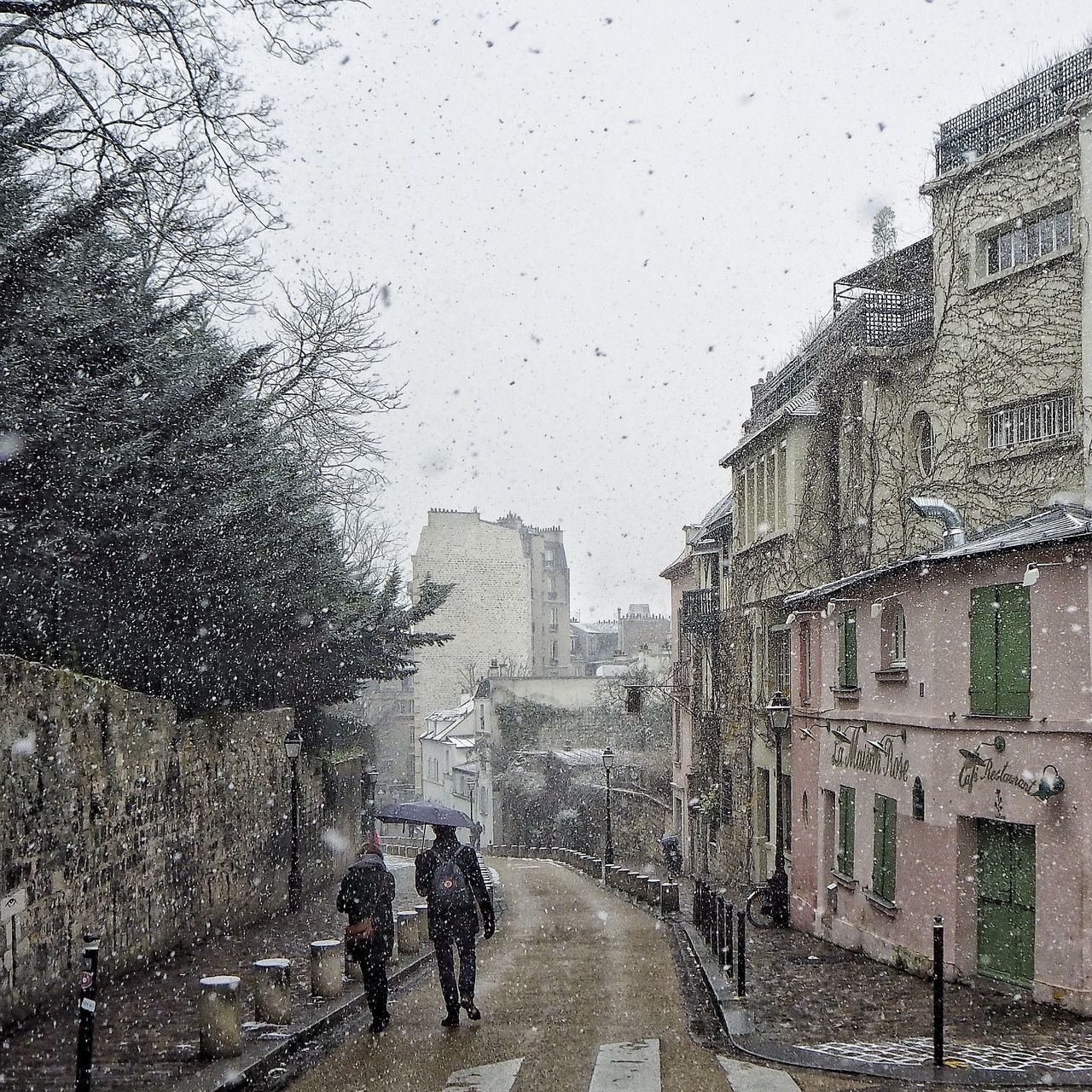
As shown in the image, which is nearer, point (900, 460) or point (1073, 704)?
point (1073, 704)

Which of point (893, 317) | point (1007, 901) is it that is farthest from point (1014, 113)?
point (1007, 901)

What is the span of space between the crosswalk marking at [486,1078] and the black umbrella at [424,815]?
10.5 feet

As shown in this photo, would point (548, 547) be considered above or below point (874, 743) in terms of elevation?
above

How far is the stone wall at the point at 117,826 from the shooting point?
1056 centimetres

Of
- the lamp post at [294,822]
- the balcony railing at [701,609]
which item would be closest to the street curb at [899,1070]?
the lamp post at [294,822]

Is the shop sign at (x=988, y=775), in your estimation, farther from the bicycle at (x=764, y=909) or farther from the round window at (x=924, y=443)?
the round window at (x=924, y=443)

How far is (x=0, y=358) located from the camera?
11.3m

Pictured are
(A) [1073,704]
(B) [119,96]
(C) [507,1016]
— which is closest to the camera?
(C) [507,1016]

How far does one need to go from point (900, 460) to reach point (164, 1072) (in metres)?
17.3

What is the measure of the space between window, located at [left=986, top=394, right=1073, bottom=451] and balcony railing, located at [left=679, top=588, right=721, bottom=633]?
12779 millimetres

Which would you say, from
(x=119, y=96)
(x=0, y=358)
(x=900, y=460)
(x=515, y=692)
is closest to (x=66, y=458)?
(x=0, y=358)

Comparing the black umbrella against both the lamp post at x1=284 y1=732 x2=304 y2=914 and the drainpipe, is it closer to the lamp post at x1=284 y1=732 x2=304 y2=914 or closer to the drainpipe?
the lamp post at x1=284 y1=732 x2=304 y2=914

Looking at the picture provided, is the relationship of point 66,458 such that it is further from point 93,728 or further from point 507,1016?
point 507,1016

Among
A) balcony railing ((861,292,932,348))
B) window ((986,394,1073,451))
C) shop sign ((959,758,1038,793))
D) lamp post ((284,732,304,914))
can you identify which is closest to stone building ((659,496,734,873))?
balcony railing ((861,292,932,348))
